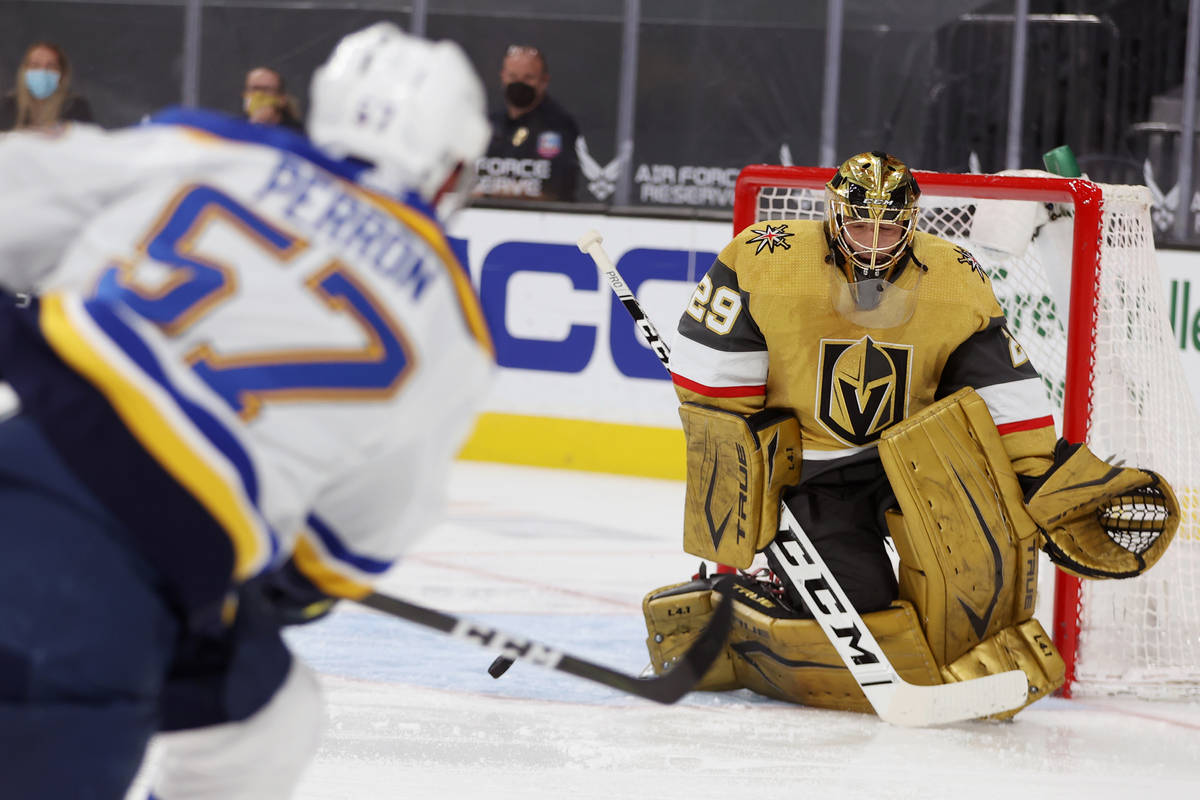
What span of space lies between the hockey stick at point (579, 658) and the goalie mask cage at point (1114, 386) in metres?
1.50

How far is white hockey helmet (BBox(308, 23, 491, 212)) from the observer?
4.25ft

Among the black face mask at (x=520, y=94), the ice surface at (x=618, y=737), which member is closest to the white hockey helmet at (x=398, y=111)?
the ice surface at (x=618, y=737)

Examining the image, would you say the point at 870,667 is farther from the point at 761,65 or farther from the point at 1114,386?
the point at 761,65

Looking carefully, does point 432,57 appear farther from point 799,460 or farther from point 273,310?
point 799,460

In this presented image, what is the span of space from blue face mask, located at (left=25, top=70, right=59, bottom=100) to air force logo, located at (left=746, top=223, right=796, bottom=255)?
4.26 meters

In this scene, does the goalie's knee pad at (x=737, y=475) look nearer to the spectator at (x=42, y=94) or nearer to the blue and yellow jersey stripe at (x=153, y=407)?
the blue and yellow jersey stripe at (x=153, y=407)

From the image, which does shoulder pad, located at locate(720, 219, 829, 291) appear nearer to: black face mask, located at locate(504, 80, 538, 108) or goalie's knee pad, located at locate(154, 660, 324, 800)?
goalie's knee pad, located at locate(154, 660, 324, 800)

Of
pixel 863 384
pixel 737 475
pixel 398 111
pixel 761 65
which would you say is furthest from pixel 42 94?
pixel 398 111

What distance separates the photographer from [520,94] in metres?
6.20

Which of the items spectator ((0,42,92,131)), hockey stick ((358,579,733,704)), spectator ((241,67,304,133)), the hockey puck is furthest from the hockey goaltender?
spectator ((0,42,92,131))

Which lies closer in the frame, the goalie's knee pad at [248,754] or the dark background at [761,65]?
the goalie's knee pad at [248,754]

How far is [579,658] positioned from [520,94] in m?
4.61

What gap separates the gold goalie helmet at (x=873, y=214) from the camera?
285cm

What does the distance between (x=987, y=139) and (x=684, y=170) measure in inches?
44.7
